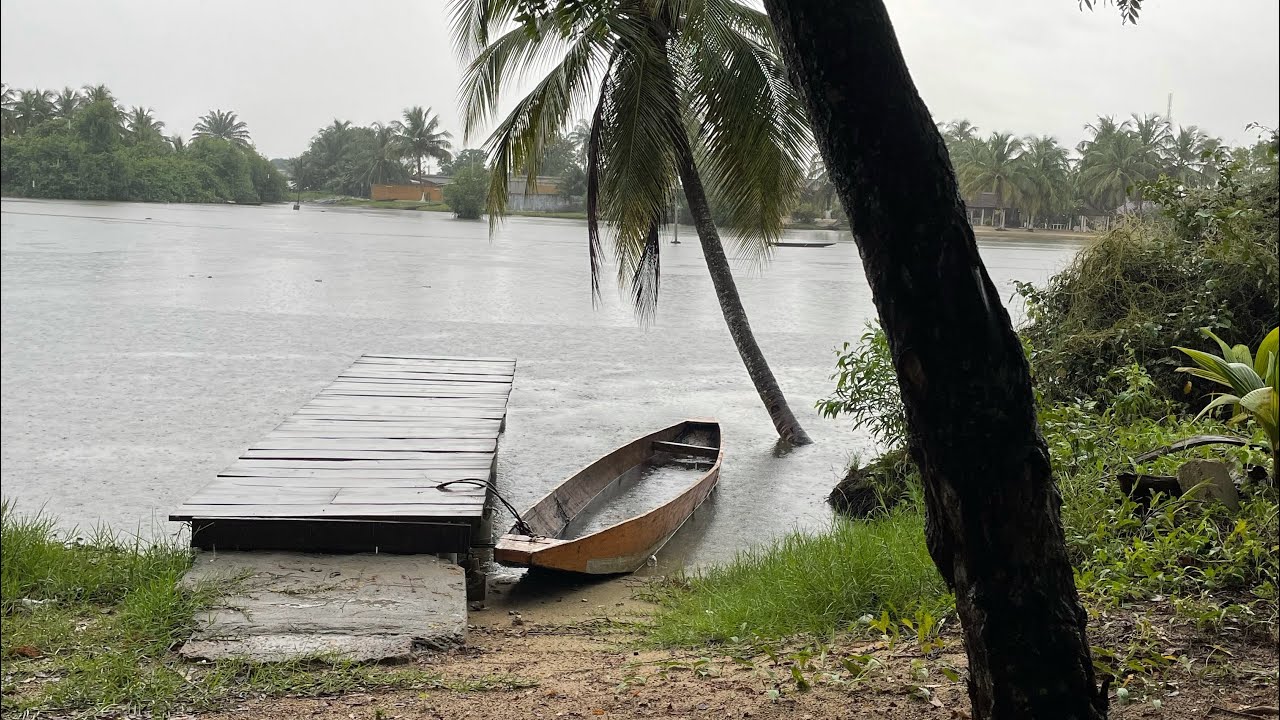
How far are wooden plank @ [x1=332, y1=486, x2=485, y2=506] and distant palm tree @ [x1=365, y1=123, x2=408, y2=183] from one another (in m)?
74.0

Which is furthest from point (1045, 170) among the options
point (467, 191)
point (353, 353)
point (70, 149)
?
point (467, 191)

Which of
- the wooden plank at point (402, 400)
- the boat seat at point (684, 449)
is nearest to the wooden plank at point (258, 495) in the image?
the wooden plank at point (402, 400)

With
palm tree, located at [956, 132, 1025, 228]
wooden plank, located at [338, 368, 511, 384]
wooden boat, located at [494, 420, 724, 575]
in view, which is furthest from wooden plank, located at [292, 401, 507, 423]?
palm tree, located at [956, 132, 1025, 228]

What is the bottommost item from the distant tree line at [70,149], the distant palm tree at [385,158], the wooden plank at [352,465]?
the wooden plank at [352,465]

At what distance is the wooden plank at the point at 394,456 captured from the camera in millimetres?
6391

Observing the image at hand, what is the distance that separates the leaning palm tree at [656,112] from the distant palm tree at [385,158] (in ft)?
225

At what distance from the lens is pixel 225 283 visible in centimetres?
2997

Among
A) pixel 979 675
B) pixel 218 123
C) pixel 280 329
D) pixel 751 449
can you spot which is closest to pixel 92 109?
pixel 280 329

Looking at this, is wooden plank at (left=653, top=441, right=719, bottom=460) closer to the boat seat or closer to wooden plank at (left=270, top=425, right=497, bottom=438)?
the boat seat

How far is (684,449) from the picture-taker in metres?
9.62

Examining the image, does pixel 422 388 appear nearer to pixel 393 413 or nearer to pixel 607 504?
pixel 393 413

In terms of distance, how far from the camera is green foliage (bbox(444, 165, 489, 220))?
241 ft

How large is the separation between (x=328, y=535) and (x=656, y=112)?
5733mm

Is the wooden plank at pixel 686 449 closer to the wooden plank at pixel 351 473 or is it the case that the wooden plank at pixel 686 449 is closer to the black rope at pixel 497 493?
the black rope at pixel 497 493
